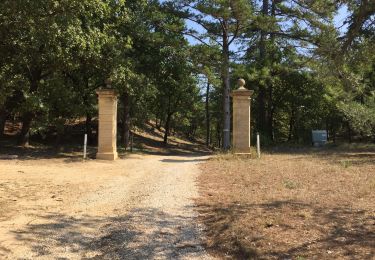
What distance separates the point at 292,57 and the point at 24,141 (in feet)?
62.1

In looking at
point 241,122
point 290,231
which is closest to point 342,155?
point 241,122

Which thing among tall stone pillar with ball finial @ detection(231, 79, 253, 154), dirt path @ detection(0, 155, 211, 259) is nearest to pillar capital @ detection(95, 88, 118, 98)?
tall stone pillar with ball finial @ detection(231, 79, 253, 154)

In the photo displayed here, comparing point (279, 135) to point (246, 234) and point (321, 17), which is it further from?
point (246, 234)

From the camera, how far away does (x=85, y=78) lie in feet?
81.8

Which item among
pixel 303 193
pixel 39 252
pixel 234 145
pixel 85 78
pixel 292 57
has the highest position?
pixel 292 57

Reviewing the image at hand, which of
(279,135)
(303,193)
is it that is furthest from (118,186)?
(279,135)

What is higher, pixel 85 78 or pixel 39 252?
pixel 85 78

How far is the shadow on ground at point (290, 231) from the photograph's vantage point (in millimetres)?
5359

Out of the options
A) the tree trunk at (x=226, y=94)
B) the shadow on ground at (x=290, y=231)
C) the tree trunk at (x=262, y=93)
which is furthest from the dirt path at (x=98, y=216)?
the tree trunk at (x=262, y=93)

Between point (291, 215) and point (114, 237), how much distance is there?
2.72 m

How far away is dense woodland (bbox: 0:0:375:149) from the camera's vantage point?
415 inches

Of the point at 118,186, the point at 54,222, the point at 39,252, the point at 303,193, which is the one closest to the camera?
the point at 39,252

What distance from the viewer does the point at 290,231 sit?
6.18 m

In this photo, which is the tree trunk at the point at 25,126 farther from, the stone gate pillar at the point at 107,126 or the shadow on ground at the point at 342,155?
the shadow on ground at the point at 342,155
